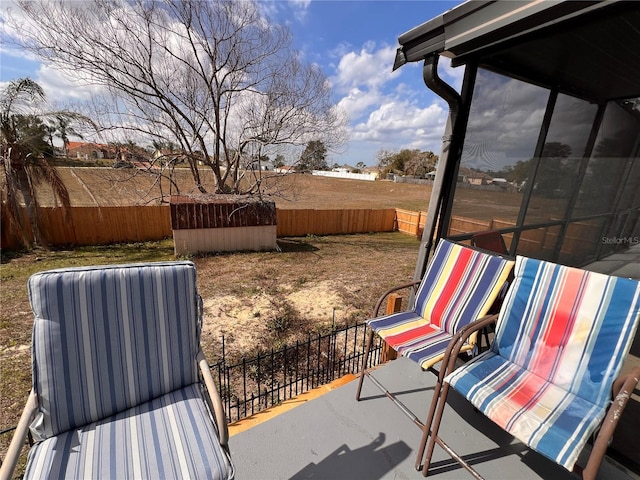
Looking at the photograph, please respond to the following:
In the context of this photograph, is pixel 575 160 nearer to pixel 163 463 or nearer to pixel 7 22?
pixel 163 463

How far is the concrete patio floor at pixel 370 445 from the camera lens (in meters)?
1.73

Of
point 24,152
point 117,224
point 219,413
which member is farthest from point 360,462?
point 117,224

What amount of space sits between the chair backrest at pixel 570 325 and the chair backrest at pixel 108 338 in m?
2.00

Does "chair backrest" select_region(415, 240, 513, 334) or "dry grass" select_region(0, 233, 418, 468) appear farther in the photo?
"dry grass" select_region(0, 233, 418, 468)

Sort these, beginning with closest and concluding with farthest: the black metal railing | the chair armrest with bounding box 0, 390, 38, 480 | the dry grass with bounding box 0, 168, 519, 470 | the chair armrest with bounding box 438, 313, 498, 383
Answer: the chair armrest with bounding box 0, 390, 38, 480
the chair armrest with bounding box 438, 313, 498, 383
the black metal railing
the dry grass with bounding box 0, 168, 519, 470

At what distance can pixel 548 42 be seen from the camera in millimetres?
2174

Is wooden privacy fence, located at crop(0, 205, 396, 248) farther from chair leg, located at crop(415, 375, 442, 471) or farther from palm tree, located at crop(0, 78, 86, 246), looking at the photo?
chair leg, located at crop(415, 375, 442, 471)

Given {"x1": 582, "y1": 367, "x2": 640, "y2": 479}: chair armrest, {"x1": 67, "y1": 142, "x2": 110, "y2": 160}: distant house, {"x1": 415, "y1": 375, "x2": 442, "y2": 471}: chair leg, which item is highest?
{"x1": 67, "y1": 142, "x2": 110, "y2": 160}: distant house

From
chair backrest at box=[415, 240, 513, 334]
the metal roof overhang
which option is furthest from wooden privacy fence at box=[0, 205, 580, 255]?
the metal roof overhang

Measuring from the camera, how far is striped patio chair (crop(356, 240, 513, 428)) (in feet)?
6.62

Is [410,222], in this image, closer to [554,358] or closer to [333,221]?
[333,221]

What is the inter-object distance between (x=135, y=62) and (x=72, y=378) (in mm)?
10622

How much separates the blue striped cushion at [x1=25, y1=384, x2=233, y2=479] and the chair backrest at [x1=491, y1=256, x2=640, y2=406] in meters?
1.80

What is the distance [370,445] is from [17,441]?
70.7 inches
